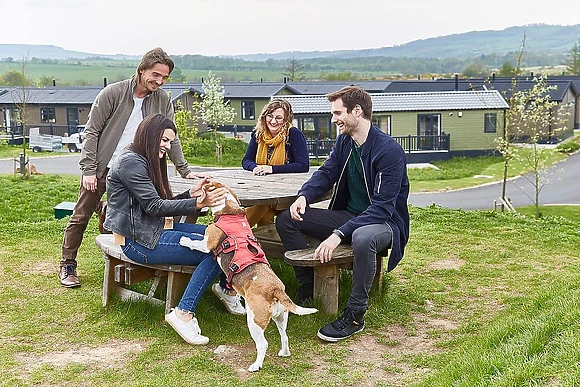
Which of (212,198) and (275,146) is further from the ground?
(275,146)

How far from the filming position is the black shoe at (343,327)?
4.95 metres

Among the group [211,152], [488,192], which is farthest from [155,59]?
[211,152]

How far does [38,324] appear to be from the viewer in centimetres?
543

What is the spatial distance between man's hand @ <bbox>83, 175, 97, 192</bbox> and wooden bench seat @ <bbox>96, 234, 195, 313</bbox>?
53 centimetres

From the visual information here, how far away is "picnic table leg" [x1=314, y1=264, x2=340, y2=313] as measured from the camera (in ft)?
17.4

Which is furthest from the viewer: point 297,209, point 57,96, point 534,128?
point 57,96

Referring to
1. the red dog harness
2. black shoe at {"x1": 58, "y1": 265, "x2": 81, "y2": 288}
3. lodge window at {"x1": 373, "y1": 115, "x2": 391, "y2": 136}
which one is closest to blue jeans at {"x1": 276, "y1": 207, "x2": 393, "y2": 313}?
the red dog harness

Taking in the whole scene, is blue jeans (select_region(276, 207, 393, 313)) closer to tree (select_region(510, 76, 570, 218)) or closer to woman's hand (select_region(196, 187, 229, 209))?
woman's hand (select_region(196, 187, 229, 209))

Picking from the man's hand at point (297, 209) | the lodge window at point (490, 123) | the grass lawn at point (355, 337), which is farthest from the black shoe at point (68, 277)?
the lodge window at point (490, 123)

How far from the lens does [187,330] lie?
4.85 metres

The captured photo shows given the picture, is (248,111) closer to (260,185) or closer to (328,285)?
(260,185)

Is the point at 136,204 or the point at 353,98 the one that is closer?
the point at 136,204

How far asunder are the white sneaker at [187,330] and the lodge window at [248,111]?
4696 cm

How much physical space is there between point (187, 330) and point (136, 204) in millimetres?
939
